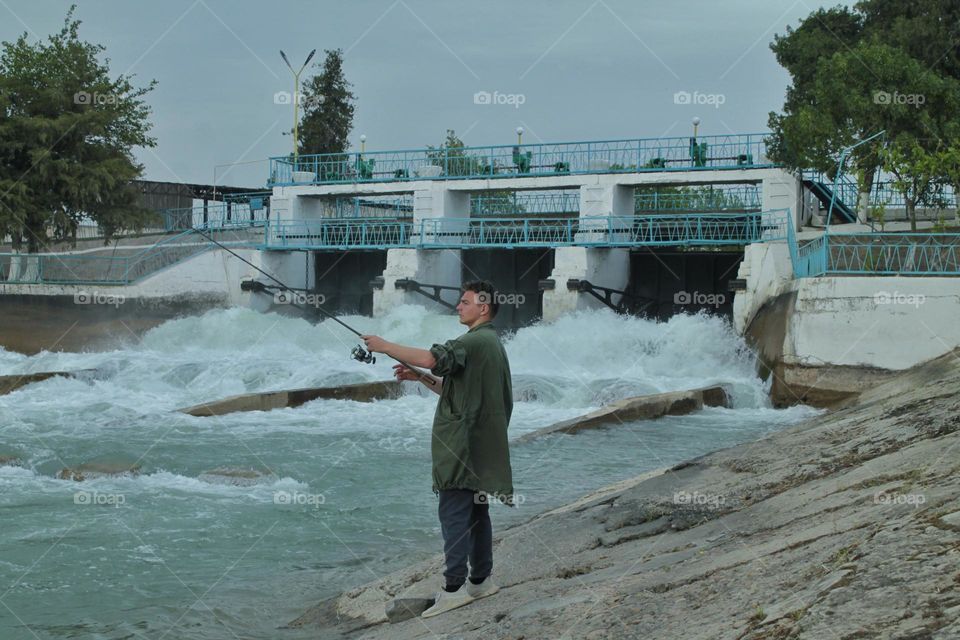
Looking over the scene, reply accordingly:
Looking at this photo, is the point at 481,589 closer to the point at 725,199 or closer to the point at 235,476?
the point at 235,476

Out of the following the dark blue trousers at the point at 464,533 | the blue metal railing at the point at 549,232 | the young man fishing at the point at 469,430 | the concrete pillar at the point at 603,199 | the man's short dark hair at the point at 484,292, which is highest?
the concrete pillar at the point at 603,199

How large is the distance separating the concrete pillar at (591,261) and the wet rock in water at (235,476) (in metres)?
16.9

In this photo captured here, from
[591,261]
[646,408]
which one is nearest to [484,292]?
[646,408]

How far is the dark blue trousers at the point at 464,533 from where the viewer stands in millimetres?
6070

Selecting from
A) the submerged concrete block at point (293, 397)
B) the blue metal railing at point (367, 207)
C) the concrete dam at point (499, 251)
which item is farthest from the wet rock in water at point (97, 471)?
the blue metal railing at point (367, 207)

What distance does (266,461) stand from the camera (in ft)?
47.3

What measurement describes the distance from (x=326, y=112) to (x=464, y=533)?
49963mm

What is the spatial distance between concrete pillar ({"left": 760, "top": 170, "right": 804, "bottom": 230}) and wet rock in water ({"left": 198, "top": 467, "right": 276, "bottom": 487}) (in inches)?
779

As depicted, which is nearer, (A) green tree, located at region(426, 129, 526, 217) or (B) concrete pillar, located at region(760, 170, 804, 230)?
(B) concrete pillar, located at region(760, 170, 804, 230)

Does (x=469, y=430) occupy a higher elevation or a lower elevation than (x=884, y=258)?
lower

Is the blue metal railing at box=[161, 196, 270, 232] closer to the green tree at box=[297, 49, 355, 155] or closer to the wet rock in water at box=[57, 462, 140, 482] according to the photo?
the green tree at box=[297, 49, 355, 155]

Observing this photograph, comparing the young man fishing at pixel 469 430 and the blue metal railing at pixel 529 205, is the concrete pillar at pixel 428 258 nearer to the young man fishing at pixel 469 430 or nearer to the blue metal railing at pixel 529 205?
the blue metal railing at pixel 529 205

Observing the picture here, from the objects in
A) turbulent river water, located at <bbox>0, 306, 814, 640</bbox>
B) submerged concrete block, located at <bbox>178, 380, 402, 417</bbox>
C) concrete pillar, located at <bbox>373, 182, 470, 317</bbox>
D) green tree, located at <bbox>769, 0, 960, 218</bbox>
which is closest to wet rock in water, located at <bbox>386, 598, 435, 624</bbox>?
turbulent river water, located at <bbox>0, 306, 814, 640</bbox>

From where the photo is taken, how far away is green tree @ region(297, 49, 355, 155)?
2125 inches
